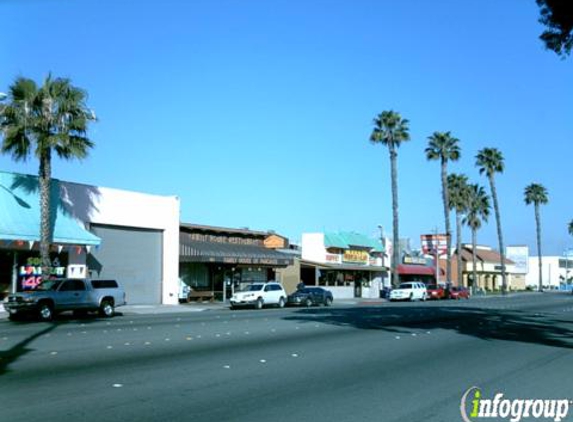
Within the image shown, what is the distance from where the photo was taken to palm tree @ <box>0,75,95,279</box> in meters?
30.3

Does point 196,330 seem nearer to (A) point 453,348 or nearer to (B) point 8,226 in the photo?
(A) point 453,348

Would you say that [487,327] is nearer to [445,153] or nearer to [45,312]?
A: [45,312]

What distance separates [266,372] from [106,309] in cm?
1946

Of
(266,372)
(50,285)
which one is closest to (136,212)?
(50,285)

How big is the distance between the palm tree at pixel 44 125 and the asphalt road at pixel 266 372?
37.3ft

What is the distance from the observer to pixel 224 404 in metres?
9.35

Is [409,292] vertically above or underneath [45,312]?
above

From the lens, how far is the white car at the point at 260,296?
40.2 m

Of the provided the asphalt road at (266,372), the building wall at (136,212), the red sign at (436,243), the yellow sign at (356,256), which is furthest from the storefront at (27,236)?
the red sign at (436,243)

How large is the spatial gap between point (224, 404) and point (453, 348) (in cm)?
938

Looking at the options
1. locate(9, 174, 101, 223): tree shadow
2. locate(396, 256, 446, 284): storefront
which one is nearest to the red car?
locate(396, 256, 446, 284): storefront

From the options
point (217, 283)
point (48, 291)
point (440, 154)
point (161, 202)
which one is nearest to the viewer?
point (48, 291)

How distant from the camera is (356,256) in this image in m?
63.8

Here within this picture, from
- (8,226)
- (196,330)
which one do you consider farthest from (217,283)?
(196,330)
